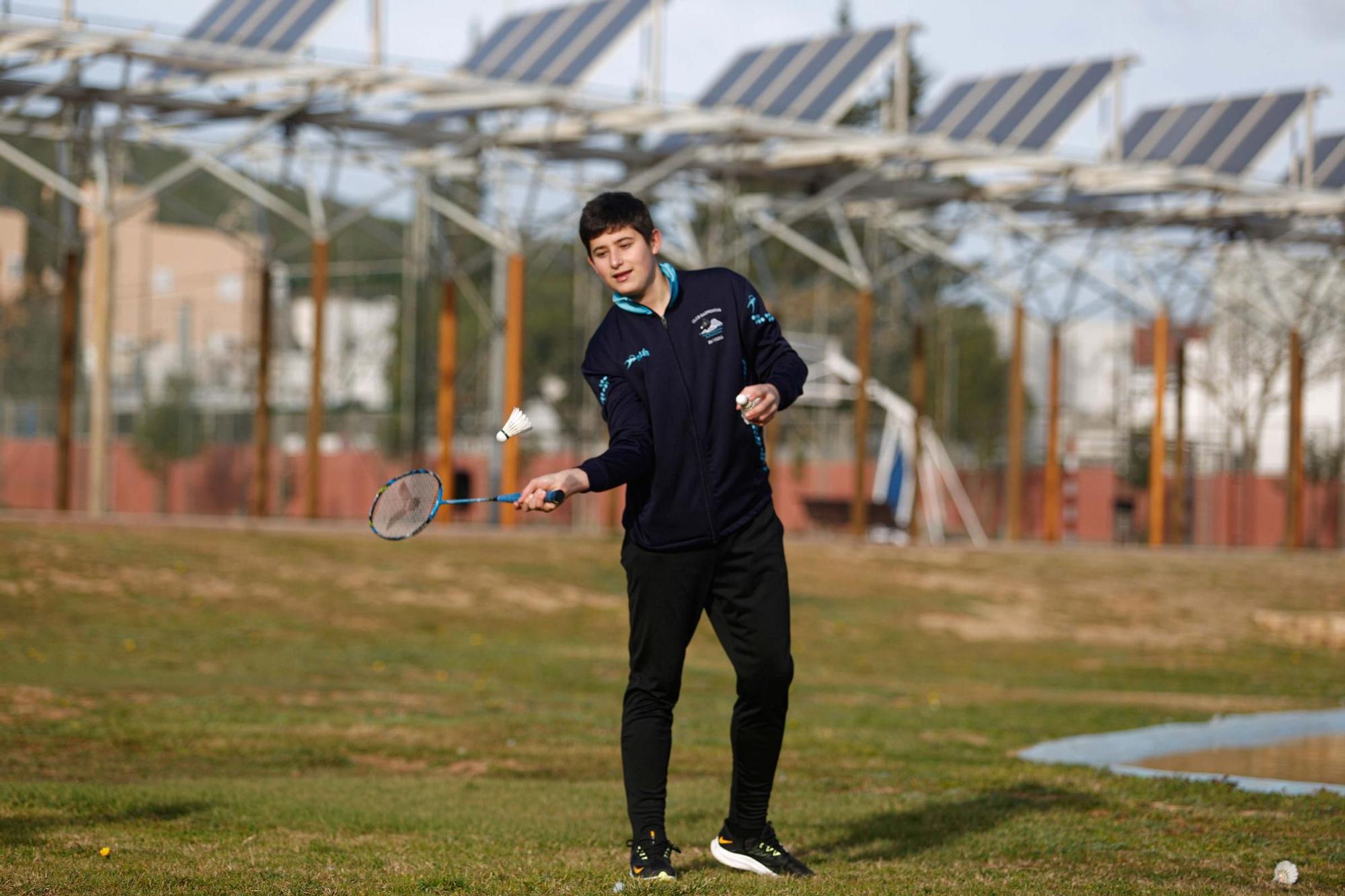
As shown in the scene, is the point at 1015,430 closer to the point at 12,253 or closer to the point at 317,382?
the point at 317,382

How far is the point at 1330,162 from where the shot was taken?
34.8m

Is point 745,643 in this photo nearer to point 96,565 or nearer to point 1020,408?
point 96,565

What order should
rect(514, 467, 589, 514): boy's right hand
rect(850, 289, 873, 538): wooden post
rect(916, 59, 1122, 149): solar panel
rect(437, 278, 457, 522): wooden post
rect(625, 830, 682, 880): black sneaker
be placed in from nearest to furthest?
rect(514, 467, 589, 514): boy's right hand < rect(625, 830, 682, 880): black sneaker < rect(437, 278, 457, 522): wooden post < rect(916, 59, 1122, 149): solar panel < rect(850, 289, 873, 538): wooden post

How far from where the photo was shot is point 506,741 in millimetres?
11523

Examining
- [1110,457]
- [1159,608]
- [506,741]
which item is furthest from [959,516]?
[506,741]

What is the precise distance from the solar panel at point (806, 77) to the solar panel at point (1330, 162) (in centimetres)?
1090

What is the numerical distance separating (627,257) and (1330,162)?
31685 mm

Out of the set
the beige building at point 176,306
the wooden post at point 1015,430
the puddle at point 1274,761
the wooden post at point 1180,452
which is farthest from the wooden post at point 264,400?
→ the puddle at point 1274,761

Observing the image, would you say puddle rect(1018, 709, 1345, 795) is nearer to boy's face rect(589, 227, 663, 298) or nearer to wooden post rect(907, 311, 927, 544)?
boy's face rect(589, 227, 663, 298)

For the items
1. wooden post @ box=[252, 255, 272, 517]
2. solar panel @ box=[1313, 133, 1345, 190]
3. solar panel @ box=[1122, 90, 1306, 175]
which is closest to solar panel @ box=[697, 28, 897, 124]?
solar panel @ box=[1122, 90, 1306, 175]

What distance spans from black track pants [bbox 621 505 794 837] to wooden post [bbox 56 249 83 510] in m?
20.9

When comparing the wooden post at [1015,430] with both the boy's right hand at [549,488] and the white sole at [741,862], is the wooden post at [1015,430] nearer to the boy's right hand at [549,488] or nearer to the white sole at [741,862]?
the white sole at [741,862]

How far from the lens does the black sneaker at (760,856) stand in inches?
250

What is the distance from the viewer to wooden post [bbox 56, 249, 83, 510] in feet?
83.7
